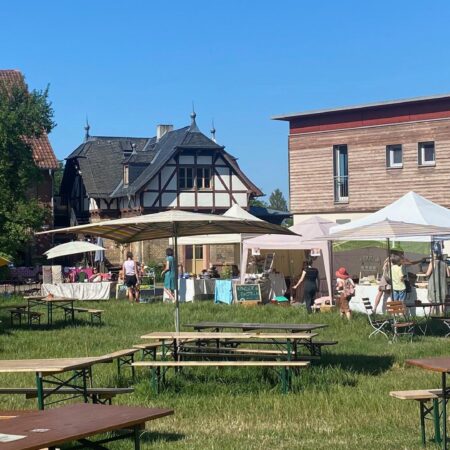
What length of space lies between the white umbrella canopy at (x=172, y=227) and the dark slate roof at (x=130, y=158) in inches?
1374

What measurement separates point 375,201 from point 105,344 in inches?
853

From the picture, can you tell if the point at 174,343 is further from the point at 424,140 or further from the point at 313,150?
the point at 313,150

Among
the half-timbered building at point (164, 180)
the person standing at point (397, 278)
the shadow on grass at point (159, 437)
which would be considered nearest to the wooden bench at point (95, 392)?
the shadow on grass at point (159, 437)

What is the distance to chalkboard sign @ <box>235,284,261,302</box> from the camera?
84.1 feet

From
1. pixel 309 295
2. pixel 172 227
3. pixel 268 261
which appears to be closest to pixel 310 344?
pixel 172 227

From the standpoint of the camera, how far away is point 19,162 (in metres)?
42.4

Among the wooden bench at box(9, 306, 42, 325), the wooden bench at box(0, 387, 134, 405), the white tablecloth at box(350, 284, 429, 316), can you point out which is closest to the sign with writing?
the white tablecloth at box(350, 284, 429, 316)

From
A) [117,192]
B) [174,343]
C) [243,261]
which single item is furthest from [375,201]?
[174,343]

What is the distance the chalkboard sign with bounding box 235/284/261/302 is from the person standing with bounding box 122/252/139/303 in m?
3.43

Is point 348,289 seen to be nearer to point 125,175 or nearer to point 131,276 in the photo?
point 131,276

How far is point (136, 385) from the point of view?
11492 millimetres

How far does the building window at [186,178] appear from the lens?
5069 cm

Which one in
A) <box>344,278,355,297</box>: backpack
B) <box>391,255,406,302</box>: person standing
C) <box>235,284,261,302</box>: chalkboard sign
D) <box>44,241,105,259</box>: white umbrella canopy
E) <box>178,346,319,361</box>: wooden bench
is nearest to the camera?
<box>178,346,319,361</box>: wooden bench

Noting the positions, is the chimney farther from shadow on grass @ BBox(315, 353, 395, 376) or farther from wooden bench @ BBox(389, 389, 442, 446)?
wooden bench @ BBox(389, 389, 442, 446)
